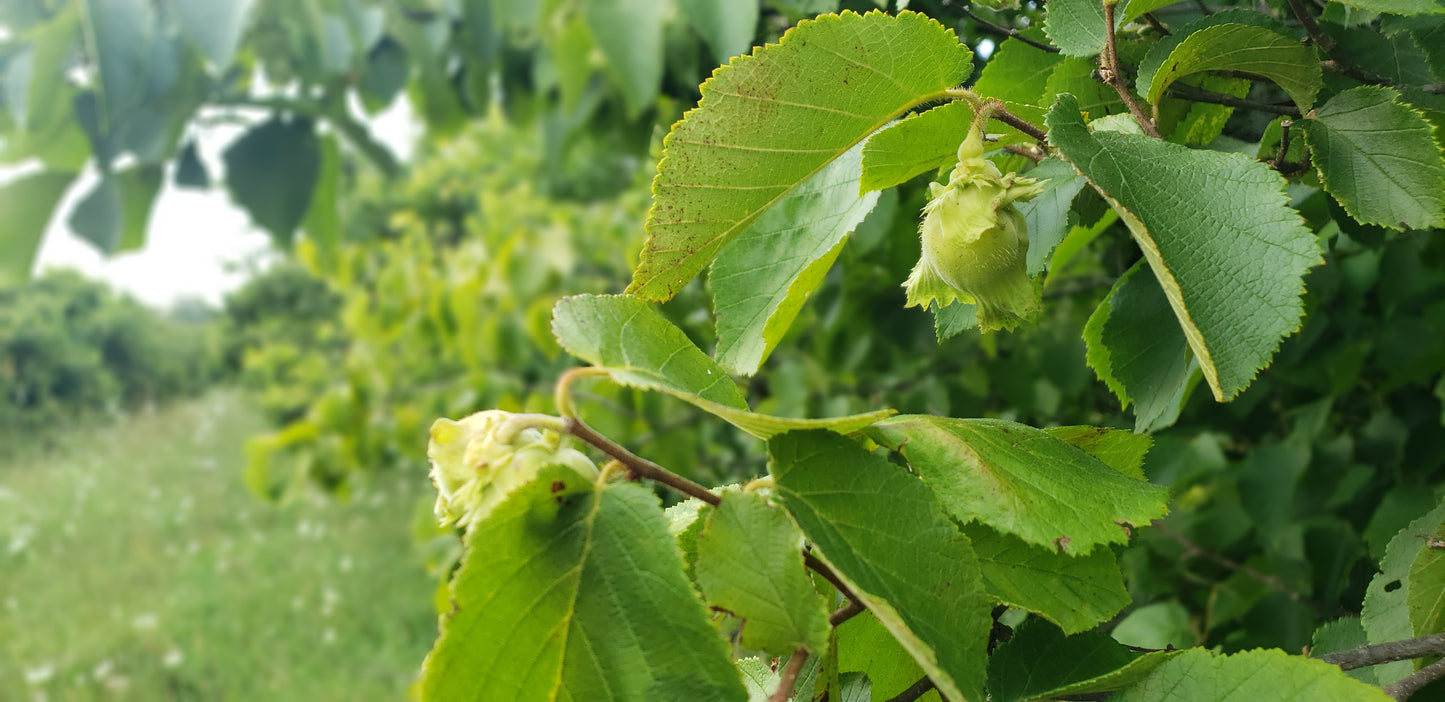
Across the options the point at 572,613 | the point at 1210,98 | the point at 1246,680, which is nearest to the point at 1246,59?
the point at 1210,98

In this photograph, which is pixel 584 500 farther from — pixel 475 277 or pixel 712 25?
pixel 475 277

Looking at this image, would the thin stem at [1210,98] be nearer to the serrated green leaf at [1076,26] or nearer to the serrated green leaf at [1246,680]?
the serrated green leaf at [1076,26]

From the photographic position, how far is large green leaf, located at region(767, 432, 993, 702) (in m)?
0.30

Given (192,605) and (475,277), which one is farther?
(192,605)

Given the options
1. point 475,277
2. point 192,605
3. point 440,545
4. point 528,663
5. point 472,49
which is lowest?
point 192,605

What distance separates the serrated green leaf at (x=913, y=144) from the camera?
37 cm

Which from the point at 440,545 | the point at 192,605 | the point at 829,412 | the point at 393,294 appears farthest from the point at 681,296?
the point at 192,605

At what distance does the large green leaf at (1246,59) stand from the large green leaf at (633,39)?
823mm

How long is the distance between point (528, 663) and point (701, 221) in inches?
7.2

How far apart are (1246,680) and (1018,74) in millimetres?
315

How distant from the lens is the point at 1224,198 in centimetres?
34

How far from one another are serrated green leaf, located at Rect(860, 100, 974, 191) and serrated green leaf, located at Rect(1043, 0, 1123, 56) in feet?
0.22

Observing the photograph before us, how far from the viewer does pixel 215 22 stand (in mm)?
1358

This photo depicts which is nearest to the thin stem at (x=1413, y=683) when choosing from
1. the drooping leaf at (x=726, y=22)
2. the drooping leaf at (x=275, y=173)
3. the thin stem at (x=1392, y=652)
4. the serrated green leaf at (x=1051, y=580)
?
the thin stem at (x=1392, y=652)
